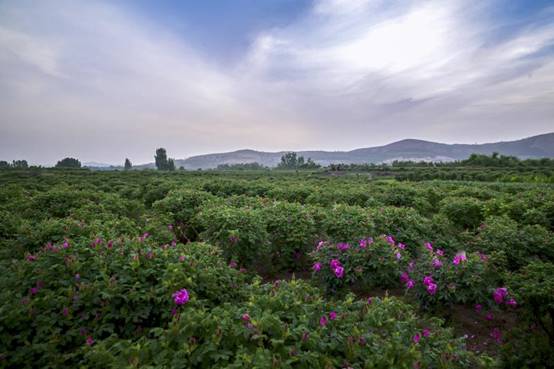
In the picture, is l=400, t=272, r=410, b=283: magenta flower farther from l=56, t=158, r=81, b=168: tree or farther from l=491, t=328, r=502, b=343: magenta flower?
l=56, t=158, r=81, b=168: tree

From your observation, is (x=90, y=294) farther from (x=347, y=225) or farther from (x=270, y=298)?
(x=347, y=225)

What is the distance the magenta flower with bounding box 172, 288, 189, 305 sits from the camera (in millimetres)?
2762

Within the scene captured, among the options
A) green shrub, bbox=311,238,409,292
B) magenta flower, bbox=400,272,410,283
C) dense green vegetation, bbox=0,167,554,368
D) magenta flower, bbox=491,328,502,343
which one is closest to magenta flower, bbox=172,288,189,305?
dense green vegetation, bbox=0,167,554,368

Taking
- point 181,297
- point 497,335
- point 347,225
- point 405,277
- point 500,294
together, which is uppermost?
point 181,297

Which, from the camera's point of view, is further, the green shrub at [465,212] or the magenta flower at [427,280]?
the green shrub at [465,212]

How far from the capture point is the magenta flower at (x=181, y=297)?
2.76 m

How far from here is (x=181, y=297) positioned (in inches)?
110

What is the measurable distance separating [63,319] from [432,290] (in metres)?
4.34

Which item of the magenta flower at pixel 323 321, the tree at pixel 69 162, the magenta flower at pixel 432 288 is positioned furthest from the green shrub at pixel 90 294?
the tree at pixel 69 162

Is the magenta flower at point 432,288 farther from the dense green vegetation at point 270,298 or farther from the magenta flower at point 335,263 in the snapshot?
the magenta flower at point 335,263

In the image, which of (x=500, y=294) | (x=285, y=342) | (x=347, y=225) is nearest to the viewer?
(x=285, y=342)

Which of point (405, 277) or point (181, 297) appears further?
point (405, 277)

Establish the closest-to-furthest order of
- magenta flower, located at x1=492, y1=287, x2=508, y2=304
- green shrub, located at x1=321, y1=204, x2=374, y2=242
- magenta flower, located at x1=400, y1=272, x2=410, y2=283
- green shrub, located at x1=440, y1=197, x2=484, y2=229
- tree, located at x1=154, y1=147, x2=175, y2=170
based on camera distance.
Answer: magenta flower, located at x1=492, y1=287, x2=508, y2=304 < magenta flower, located at x1=400, y1=272, x2=410, y2=283 < green shrub, located at x1=321, y1=204, x2=374, y2=242 < green shrub, located at x1=440, y1=197, x2=484, y2=229 < tree, located at x1=154, y1=147, x2=175, y2=170

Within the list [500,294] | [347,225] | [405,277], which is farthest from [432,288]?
[347,225]
